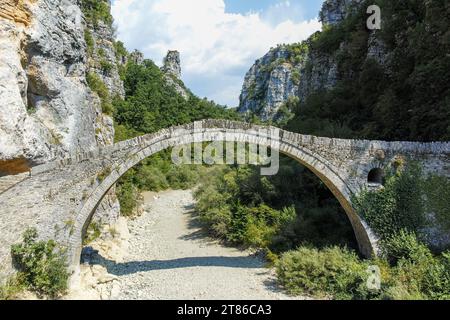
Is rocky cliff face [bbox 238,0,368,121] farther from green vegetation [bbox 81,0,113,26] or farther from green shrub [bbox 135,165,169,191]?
green vegetation [bbox 81,0,113,26]

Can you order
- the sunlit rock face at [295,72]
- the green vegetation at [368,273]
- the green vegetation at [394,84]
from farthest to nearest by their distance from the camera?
the sunlit rock face at [295,72], the green vegetation at [394,84], the green vegetation at [368,273]

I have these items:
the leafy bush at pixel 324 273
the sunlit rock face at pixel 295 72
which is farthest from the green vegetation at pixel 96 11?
the leafy bush at pixel 324 273

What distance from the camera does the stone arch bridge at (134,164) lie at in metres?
9.20

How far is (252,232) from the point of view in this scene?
13.7 metres

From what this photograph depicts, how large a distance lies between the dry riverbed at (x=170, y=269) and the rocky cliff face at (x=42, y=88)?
13.1ft

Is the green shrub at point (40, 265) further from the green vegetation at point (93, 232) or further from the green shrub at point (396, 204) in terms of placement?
the green shrub at point (396, 204)

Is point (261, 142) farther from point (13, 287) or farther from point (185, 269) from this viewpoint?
point (13, 287)

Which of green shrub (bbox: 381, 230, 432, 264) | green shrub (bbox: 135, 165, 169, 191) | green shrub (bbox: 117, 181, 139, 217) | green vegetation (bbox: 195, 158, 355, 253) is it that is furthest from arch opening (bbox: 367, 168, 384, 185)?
green shrub (bbox: 135, 165, 169, 191)

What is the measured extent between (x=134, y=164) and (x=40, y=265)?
3500mm

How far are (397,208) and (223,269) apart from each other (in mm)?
5775

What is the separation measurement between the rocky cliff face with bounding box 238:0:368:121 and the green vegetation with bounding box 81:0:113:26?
627 inches

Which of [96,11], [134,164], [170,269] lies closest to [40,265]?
[134,164]

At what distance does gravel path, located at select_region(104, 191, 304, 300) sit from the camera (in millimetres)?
9727

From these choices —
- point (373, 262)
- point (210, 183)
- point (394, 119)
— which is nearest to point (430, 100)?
point (394, 119)
